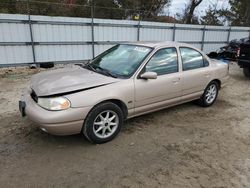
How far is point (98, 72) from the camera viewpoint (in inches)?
164

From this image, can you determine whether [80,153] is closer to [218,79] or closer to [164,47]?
[164,47]

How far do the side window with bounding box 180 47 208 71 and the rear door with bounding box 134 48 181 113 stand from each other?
9.5 inches

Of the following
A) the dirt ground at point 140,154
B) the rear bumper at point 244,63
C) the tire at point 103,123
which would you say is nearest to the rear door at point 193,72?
the dirt ground at point 140,154

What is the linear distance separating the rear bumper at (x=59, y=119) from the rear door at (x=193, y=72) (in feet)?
7.62

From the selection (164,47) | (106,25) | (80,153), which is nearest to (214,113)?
(164,47)

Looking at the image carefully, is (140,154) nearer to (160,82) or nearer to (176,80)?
(160,82)

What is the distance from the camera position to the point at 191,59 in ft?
16.5

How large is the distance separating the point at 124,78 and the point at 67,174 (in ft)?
5.65

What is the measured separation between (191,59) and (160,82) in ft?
3.86

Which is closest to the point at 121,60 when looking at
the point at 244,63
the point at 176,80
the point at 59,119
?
the point at 176,80

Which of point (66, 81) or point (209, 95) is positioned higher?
point (66, 81)

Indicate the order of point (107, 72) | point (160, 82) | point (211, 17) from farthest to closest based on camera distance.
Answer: point (211, 17) → point (160, 82) → point (107, 72)

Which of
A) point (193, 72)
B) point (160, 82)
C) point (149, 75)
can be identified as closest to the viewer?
point (149, 75)

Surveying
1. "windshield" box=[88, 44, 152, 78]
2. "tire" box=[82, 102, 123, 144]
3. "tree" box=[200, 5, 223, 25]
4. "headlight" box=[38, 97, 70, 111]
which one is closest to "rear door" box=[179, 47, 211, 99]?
"windshield" box=[88, 44, 152, 78]
